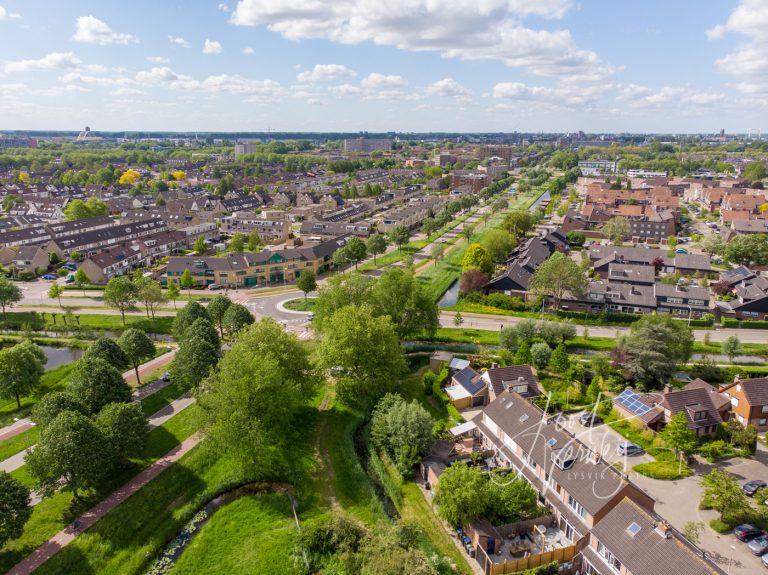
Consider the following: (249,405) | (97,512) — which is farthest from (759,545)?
(97,512)

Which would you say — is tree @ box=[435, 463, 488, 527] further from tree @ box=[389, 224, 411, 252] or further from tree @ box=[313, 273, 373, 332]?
tree @ box=[389, 224, 411, 252]

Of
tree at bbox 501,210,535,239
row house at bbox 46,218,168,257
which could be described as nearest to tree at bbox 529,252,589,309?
tree at bbox 501,210,535,239

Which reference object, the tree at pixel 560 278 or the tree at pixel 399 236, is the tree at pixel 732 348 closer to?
the tree at pixel 560 278

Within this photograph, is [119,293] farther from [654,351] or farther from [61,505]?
[654,351]

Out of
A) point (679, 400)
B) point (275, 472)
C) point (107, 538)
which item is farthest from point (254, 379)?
point (679, 400)

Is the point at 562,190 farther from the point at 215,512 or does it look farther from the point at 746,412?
the point at 215,512
